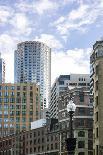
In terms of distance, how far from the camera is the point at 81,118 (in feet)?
445

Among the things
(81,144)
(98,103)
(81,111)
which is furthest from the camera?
(81,111)

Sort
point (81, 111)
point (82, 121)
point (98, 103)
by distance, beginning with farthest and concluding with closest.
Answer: point (81, 111) → point (82, 121) → point (98, 103)

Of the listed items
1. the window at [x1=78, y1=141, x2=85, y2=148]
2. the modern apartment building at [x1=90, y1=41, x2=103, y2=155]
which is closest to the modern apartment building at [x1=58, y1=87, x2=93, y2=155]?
the window at [x1=78, y1=141, x2=85, y2=148]

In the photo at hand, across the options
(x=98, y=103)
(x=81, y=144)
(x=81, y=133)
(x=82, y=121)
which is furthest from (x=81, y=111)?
(x=98, y=103)

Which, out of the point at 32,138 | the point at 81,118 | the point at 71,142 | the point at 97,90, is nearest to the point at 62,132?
the point at 81,118

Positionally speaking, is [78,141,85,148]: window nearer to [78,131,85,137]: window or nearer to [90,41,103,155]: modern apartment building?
[78,131,85,137]: window

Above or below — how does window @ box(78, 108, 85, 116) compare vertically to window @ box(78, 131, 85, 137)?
above

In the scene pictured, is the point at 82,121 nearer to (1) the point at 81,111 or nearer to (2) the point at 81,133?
(1) the point at 81,111

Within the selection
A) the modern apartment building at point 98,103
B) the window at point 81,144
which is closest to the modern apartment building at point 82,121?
the window at point 81,144

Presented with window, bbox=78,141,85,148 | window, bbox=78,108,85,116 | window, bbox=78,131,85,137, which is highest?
window, bbox=78,108,85,116

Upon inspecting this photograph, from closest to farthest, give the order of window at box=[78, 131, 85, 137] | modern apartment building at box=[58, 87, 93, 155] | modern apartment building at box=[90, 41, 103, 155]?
modern apartment building at box=[90, 41, 103, 155]
modern apartment building at box=[58, 87, 93, 155]
window at box=[78, 131, 85, 137]

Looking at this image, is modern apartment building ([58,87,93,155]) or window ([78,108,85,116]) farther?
window ([78,108,85,116])

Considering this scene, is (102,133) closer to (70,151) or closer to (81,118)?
(81,118)

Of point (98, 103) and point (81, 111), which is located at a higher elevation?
point (81, 111)
